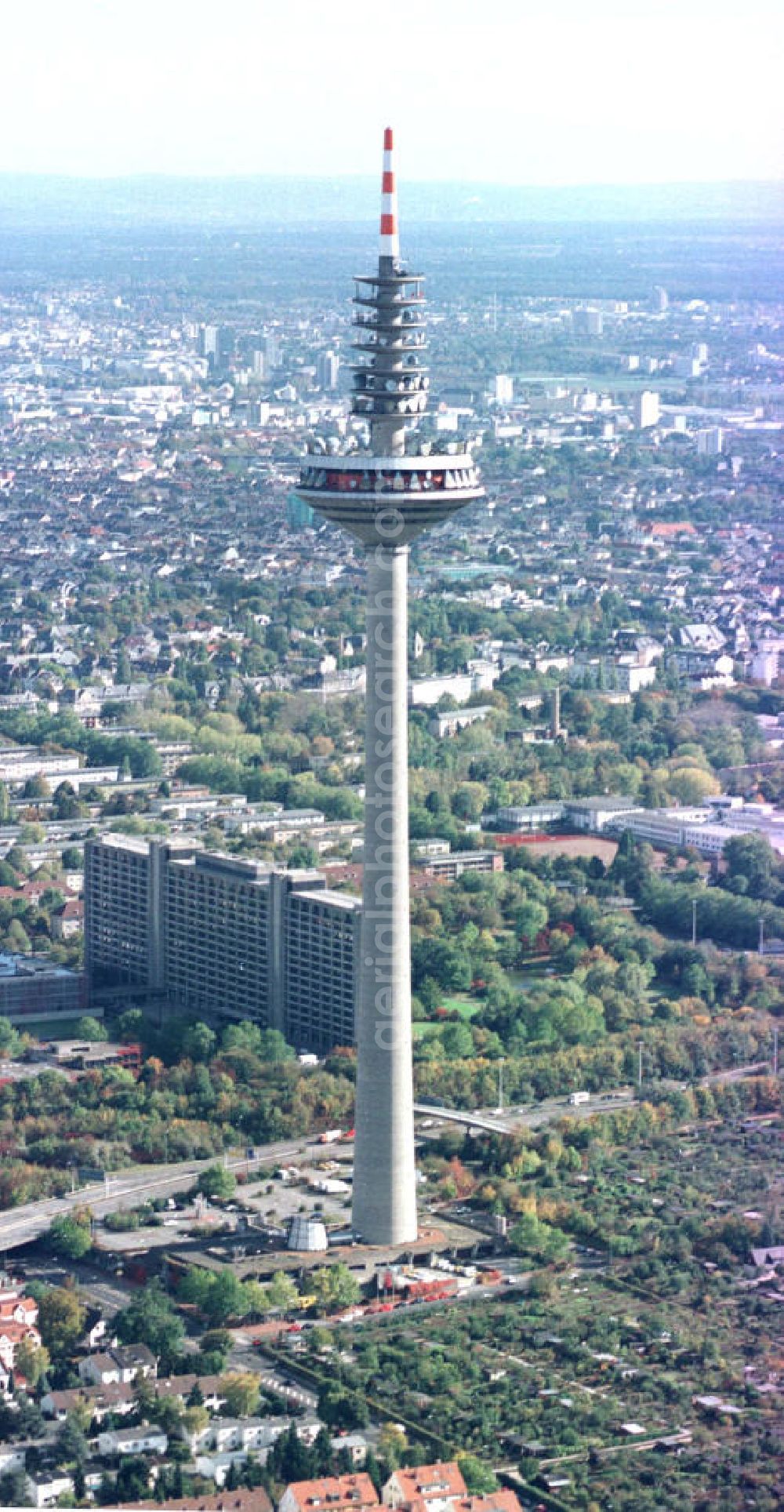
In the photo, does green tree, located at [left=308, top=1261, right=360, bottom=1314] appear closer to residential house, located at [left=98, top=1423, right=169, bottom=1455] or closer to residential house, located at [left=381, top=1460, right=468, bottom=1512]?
residential house, located at [left=98, top=1423, right=169, bottom=1455]

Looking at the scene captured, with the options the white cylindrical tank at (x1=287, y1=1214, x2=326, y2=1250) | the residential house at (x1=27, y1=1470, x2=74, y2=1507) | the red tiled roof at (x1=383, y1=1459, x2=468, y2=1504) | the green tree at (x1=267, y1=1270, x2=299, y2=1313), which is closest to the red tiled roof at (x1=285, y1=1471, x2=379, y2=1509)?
the red tiled roof at (x1=383, y1=1459, x2=468, y2=1504)

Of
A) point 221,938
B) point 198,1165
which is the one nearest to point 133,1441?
point 198,1165

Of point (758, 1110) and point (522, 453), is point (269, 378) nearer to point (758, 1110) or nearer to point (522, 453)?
point (522, 453)

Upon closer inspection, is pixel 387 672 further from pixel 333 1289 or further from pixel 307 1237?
pixel 333 1289

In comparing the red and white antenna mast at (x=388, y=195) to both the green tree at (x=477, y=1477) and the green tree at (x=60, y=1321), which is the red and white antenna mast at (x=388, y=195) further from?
the green tree at (x=477, y=1477)

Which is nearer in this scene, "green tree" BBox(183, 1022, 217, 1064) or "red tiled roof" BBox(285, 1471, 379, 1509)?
"red tiled roof" BBox(285, 1471, 379, 1509)

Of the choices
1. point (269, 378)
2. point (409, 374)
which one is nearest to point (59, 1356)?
point (409, 374)

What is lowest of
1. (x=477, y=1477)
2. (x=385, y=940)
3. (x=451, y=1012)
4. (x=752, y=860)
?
(x=752, y=860)
